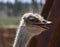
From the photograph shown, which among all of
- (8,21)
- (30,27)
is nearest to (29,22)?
(30,27)

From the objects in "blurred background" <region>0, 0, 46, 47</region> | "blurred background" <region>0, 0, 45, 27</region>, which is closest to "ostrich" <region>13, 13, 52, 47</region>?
"blurred background" <region>0, 0, 45, 27</region>

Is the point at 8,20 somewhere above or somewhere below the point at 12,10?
below

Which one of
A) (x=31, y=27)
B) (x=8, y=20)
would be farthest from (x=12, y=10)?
(x=31, y=27)

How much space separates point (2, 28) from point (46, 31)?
165cm

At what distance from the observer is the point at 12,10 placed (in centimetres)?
214

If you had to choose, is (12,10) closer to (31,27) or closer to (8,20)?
(8,20)

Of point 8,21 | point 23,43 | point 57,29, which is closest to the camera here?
point 57,29

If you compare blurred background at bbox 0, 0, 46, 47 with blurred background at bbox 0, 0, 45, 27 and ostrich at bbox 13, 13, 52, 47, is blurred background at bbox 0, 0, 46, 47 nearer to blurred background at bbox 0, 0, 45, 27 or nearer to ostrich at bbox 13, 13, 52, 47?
blurred background at bbox 0, 0, 45, 27

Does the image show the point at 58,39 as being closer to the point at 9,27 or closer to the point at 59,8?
the point at 59,8

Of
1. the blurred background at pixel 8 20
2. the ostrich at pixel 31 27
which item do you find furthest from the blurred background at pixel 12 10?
the ostrich at pixel 31 27

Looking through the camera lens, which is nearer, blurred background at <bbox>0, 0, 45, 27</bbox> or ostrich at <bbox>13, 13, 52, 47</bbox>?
ostrich at <bbox>13, 13, 52, 47</bbox>

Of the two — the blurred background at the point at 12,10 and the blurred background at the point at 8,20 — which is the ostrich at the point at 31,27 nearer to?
the blurred background at the point at 12,10

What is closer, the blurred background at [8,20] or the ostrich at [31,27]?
the ostrich at [31,27]

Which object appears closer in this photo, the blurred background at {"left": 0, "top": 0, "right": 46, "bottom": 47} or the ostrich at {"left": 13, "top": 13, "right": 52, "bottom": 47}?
the ostrich at {"left": 13, "top": 13, "right": 52, "bottom": 47}
